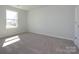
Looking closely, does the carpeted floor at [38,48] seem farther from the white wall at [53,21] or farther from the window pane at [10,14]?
the window pane at [10,14]

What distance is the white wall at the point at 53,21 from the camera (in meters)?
3.75

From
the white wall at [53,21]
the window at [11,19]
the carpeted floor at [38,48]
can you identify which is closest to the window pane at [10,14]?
the window at [11,19]

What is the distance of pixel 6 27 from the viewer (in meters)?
4.54

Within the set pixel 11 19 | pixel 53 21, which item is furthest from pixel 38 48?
pixel 11 19

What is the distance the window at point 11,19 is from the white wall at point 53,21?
132cm

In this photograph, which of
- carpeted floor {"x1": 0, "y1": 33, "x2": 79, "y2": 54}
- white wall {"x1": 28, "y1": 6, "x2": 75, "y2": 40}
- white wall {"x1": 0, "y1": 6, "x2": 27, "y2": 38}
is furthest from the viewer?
white wall {"x1": 0, "y1": 6, "x2": 27, "y2": 38}

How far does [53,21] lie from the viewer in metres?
4.49

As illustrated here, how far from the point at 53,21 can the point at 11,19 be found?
3.26 m

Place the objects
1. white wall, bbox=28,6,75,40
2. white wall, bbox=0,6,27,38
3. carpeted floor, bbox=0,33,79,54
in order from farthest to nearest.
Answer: white wall, bbox=0,6,27,38, white wall, bbox=28,6,75,40, carpeted floor, bbox=0,33,79,54

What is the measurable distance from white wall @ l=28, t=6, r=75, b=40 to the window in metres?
1.32

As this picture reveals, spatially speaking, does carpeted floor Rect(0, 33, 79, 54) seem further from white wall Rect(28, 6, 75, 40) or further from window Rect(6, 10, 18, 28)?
window Rect(6, 10, 18, 28)

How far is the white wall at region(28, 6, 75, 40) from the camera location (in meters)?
3.75

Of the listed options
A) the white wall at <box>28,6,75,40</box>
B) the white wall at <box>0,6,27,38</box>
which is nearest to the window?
the white wall at <box>0,6,27,38</box>

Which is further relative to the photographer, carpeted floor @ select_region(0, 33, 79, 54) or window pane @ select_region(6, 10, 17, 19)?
window pane @ select_region(6, 10, 17, 19)
